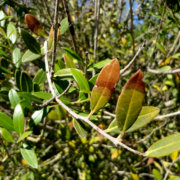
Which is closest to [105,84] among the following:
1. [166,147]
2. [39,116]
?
[166,147]

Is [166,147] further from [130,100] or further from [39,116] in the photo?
[39,116]

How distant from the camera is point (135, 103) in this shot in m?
0.36

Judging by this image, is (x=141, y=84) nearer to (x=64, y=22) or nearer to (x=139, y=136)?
(x=64, y=22)

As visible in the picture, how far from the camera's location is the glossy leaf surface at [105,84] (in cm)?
39

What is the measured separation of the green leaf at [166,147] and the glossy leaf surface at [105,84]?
17 cm

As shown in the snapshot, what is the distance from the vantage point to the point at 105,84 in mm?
416

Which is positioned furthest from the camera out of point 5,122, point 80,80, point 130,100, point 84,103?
point 84,103

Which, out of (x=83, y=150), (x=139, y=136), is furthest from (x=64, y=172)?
(x=139, y=136)

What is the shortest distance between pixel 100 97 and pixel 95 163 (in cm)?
124

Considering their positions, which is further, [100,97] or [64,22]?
[64,22]

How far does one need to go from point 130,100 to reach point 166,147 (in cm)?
15

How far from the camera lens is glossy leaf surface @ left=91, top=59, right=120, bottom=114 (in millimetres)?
392

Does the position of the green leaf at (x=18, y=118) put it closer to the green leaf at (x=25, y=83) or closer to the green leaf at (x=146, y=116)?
the green leaf at (x=25, y=83)

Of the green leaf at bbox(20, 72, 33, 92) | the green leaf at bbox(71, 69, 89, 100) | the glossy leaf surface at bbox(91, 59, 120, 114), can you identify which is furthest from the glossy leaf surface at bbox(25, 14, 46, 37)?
the glossy leaf surface at bbox(91, 59, 120, 114)
